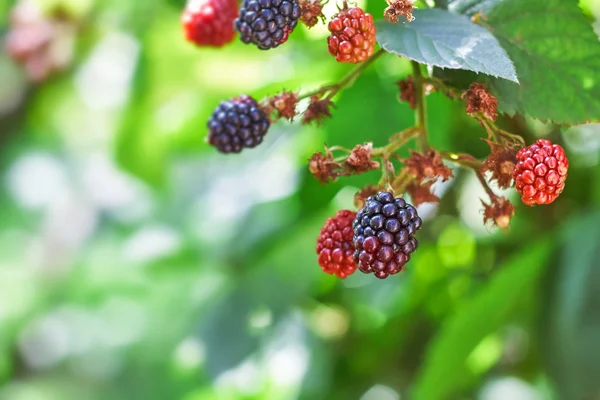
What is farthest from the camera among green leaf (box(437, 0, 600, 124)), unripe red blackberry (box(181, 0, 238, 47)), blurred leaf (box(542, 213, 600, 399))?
blurred leaf (box(542, 213, 600, 399))

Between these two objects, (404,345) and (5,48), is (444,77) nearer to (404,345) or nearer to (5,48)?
(404,345)

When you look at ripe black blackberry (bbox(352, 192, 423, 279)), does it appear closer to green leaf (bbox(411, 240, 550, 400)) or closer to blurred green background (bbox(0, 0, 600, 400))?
blurred green background (bbox(0, 0, 600, 400))

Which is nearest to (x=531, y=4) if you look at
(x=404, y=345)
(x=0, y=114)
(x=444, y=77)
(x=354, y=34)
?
(x=444, y=77)

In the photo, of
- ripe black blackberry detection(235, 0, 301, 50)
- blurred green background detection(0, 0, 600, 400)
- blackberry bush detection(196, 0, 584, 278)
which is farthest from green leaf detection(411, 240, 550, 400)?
ripe black blackberry detection(235, 0, 301, 50)

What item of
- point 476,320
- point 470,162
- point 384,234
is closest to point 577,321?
point 476,320

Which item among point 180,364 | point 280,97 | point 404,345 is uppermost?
point 280,97

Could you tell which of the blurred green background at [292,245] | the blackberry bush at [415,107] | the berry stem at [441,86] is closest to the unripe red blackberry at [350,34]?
the blackberry bush at [415,107]
